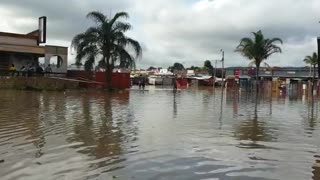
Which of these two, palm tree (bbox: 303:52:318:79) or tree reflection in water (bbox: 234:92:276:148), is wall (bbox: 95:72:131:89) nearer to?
tree reflection in water (bbox: 234:92:276:148)

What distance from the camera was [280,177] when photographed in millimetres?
7719

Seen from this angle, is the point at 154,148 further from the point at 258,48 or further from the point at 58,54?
the point at 258,48

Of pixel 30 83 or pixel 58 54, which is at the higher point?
pixel 58 54

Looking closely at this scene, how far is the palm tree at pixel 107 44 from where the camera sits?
41.9 meters

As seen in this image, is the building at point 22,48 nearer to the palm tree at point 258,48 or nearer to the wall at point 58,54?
the wall at point 58,54

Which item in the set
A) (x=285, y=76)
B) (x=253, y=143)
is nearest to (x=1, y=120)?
(x=253, y=143)

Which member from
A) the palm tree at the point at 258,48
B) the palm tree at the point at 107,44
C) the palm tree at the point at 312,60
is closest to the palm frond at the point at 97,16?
the palm tree at the point at 107,44

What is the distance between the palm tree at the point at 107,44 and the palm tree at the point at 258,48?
962 inches

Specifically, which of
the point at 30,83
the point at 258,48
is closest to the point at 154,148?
the point at 30,83

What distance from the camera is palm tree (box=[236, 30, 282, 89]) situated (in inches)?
2482

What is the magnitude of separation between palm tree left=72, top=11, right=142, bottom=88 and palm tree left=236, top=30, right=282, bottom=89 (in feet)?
80.1

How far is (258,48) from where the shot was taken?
6297 centimetres

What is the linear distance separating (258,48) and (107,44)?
26809 millimetres

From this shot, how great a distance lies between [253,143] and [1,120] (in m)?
7.60
